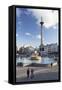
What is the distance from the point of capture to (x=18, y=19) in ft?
8.87

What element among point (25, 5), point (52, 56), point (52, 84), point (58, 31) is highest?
point (25, 5)

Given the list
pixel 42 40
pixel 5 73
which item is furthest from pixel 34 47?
pixel 5 73

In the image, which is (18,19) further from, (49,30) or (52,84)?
(52,84)

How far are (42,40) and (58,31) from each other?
0.49 ft

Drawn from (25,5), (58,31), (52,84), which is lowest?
(52,84)

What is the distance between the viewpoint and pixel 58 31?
113 inches

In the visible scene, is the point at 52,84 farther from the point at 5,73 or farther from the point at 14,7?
the point at 14,7

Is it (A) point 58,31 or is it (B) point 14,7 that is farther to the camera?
(A) point 58,31

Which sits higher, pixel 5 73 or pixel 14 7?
pixel 14 7

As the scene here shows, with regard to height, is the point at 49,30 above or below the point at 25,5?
below

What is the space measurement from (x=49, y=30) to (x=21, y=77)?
0.41 meters

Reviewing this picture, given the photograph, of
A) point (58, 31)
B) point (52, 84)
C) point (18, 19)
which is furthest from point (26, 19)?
point (52, 84)

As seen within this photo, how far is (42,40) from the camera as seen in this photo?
2.80 m

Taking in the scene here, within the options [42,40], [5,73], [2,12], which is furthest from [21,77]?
[2,12]
